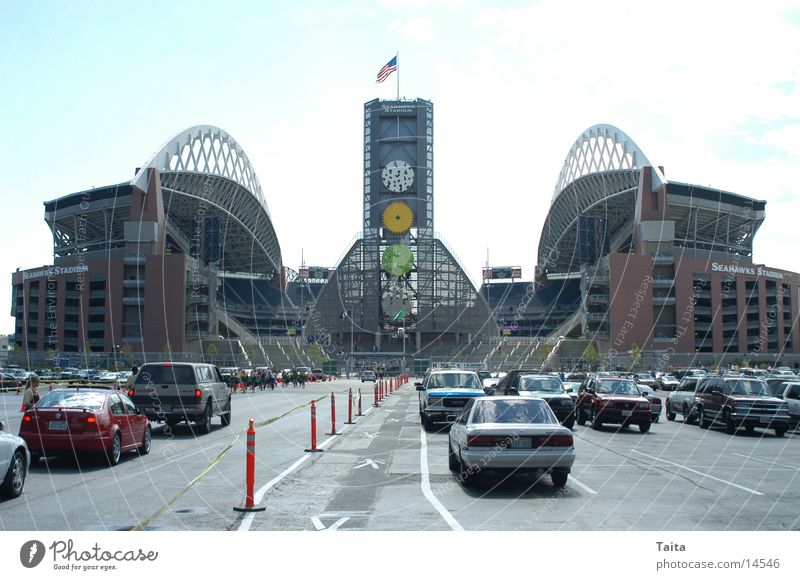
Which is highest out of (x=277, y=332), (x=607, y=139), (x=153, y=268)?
(x=607, y=139)

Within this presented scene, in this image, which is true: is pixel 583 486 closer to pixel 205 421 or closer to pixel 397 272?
pixel 205 421

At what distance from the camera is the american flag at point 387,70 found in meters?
90.9

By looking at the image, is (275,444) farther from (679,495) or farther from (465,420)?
(679,495)

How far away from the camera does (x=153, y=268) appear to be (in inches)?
3738

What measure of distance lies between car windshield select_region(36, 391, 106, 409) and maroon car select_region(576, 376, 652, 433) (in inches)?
610

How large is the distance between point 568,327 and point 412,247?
25034mm

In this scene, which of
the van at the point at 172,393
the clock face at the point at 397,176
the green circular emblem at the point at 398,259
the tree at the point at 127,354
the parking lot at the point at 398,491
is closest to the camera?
the parking lot at the point at 398,491

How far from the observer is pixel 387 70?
92500 millimetres

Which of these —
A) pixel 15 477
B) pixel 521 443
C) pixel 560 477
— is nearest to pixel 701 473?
pixel 560 477

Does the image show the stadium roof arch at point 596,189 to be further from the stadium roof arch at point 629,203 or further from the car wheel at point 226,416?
the car wheel at point 226,416

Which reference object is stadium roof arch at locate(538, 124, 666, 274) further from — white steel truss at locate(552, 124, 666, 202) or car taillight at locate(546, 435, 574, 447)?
car taillight at locate(546, 435, 574, 447)

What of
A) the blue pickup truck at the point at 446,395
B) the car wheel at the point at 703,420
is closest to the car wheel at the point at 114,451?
the blue pickup truck at the point at 446,395

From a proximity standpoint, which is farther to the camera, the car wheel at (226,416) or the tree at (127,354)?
the tree at (127,354)
